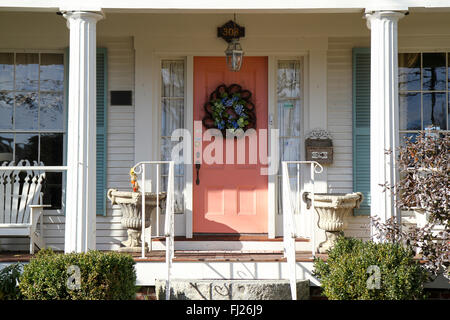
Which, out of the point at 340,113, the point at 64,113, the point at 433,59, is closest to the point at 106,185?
the point at 64,113

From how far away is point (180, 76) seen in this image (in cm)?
736

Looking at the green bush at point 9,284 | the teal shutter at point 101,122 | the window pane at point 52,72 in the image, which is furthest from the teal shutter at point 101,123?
the green bush at point 9,284

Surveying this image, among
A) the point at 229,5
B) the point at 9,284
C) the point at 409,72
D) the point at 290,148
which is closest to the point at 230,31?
the point at 229,5

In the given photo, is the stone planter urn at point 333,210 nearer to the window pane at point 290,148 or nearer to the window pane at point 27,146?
the window pane at point 290,148

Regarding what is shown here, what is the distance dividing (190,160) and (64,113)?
164cm

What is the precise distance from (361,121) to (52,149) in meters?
3.79

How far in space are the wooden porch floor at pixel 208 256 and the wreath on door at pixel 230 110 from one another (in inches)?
60.1

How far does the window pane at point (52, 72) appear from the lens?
7309mm

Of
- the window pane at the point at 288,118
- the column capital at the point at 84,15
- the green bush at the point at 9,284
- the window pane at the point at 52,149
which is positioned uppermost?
the column capital at the point at 84,15

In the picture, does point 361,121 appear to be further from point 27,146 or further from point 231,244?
point 27,146

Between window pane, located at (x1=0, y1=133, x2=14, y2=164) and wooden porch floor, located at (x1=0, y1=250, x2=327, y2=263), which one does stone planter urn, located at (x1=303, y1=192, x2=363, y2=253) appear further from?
window pane, located at (x1=0, y1=133, x2=14, y2=164)

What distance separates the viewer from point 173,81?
7359mm

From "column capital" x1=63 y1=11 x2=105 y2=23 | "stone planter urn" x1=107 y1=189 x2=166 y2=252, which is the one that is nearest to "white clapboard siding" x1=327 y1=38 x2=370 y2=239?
"stone planter urn" x1=107 y1=189 x2=166 y2=252
